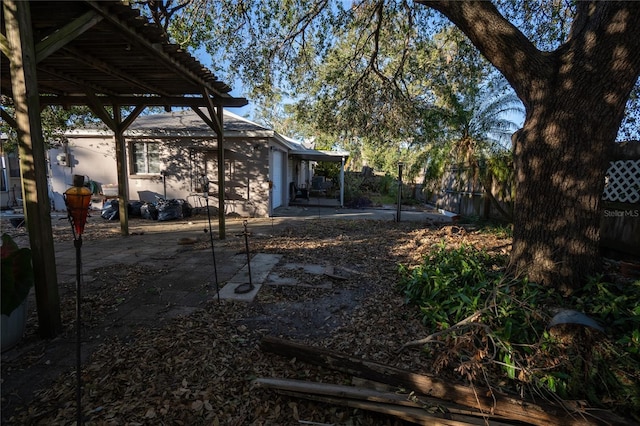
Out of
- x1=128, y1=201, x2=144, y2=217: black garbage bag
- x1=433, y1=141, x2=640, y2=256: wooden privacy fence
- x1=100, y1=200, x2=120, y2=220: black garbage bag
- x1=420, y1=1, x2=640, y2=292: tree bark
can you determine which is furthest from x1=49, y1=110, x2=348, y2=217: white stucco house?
x1=433, y1=141, x2=640, y2=256: wooden privacy fence

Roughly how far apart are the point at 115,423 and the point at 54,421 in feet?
1.22

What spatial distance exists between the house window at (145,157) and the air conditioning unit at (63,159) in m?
2.42

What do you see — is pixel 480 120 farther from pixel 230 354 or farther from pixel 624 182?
pixel 230 354

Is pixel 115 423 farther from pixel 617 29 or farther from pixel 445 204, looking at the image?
pixel 445 204

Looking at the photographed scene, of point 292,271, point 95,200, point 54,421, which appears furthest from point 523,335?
point 95,200

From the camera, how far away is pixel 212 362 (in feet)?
7.64

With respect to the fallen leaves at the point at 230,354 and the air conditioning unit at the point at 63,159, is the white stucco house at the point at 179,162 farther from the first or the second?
the fallen leaves at the point at 230,354

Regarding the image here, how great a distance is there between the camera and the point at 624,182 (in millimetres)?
4719

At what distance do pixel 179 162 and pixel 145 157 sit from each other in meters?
1.34

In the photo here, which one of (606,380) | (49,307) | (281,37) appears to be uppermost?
(281,37)

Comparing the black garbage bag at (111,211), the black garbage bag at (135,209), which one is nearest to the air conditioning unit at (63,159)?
the black garbage bag at (111,211)

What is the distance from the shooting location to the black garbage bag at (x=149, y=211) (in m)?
9.38

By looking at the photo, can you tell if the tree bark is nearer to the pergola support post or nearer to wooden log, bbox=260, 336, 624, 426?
wooden log, bbox=260, 336, 624, 426

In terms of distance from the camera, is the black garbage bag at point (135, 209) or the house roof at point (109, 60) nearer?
the house roof at point (109, 60)
